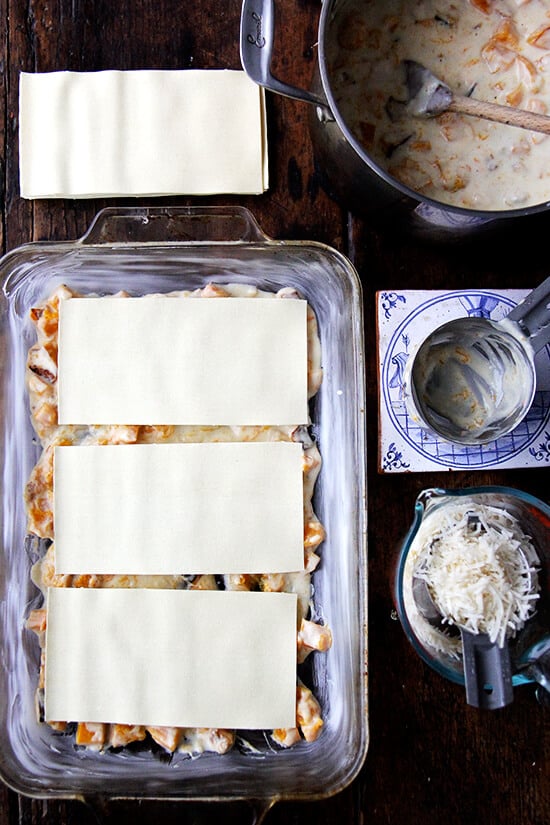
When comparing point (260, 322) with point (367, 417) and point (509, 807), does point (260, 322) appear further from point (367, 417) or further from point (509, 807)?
point (509, 807)

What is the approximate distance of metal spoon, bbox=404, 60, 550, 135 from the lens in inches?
38.4

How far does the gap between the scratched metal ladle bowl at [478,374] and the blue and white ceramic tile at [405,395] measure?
40mm

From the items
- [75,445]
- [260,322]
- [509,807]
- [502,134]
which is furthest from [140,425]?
[509,807]

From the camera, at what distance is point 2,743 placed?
3.59 ft

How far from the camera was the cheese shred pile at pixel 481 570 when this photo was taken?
1.00 meters

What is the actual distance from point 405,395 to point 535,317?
21cm

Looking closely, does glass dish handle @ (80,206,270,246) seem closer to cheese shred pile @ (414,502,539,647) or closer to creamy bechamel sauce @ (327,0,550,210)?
creamy bechamel sauce @ (327,0,550,210)

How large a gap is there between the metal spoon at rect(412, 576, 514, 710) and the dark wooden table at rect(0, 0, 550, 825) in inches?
7.2

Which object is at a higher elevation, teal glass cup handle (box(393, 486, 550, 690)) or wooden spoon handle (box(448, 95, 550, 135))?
wooden spoon handle (box(448, 95, 550, 135))

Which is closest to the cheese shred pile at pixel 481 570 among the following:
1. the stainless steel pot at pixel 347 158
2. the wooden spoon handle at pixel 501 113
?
the stainless steel pot at pixel 347 158

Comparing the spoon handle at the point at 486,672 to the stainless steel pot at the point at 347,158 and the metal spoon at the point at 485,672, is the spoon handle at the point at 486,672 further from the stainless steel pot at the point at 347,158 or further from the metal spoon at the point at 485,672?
the stainless steel pot at the point at 347,158

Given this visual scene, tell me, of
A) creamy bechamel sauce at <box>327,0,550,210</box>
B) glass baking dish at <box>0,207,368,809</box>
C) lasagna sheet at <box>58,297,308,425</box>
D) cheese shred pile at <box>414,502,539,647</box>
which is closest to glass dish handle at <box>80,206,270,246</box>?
glass baking dish at <box>0,207,368,809</box>

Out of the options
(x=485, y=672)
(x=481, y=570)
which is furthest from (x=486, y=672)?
(x=481, y=570)

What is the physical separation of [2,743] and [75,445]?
42cm
